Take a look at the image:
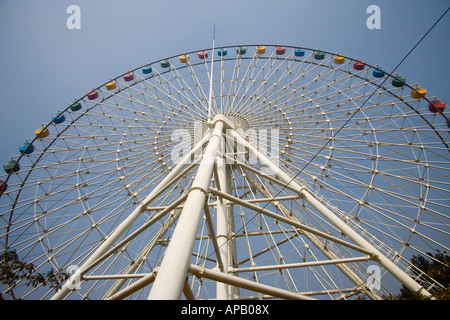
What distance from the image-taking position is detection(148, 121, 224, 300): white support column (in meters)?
4.60

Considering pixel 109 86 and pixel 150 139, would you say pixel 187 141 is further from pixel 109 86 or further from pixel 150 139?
pixel 109 86

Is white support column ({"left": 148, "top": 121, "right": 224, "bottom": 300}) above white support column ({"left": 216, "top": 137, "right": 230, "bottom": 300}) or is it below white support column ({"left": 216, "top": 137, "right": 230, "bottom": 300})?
above

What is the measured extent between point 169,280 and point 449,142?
17.2 m

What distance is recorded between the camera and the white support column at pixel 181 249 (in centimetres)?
460

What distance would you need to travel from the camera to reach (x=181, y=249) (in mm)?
5371

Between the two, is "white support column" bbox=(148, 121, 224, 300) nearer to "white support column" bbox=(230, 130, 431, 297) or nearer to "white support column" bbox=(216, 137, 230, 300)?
"white support column" bbox=(216, 137, 230, 300)

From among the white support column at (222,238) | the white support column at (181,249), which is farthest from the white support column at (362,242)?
the white support column at (181,249)

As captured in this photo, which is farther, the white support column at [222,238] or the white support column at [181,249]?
the white support column at [222,238]

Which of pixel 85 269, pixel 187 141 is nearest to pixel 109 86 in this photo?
pixel 187 141

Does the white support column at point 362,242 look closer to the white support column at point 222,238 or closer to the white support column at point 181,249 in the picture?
the white support column at point 222,238

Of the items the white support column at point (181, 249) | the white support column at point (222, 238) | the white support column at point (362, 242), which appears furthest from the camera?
the white support column at point (222, 238)

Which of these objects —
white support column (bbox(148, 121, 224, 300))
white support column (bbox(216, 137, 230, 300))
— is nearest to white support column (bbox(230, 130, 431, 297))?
white support column (bbox(216, 137, 230, 300))

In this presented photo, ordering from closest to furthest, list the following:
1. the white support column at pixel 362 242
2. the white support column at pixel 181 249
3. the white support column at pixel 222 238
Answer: the white support column at pixel 181 249, the white support column at pixel 362 242, the white support column at pixel 222 238

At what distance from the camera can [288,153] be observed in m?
17.4
